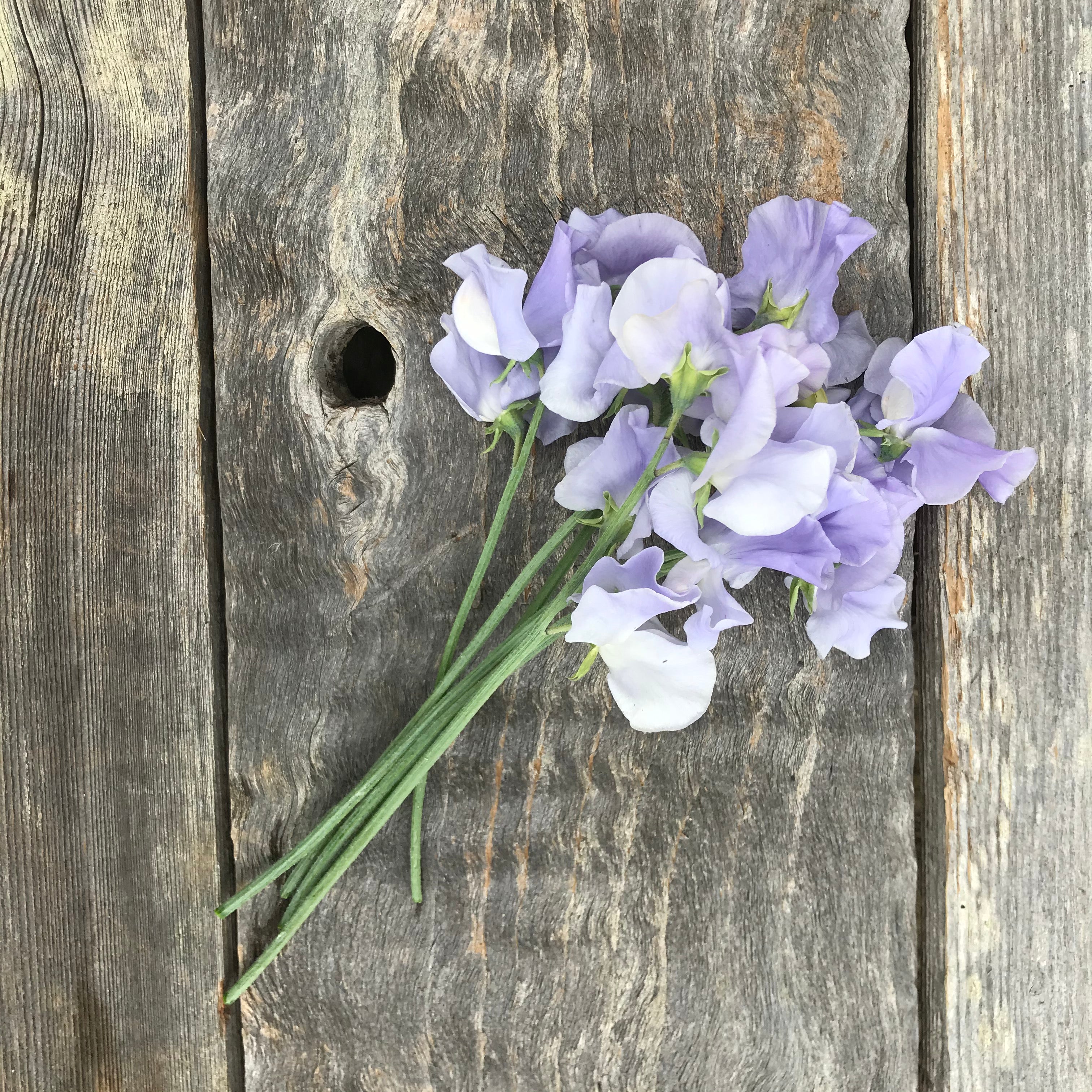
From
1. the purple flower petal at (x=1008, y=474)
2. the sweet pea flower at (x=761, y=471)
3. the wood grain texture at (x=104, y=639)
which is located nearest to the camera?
the sweet pea flower at (x=761, y=471)

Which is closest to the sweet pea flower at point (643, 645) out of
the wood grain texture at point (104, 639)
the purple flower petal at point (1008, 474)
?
the purple flower petal at point (1008, 474)

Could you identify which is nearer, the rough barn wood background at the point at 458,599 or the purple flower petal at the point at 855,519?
the purple flower petal at the point at 855,519

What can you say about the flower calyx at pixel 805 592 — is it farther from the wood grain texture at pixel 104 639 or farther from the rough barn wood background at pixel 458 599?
the wood grain texture at pixel 104 639

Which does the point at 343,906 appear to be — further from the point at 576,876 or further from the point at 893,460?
the point at 893,460

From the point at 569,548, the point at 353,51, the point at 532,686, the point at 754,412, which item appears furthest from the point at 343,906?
the point at 353,51

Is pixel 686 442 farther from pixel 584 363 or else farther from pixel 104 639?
pixel 104 639

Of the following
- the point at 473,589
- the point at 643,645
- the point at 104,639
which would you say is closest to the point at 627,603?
the point at 643,645

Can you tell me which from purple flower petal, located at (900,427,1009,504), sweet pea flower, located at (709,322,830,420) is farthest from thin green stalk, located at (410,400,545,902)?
purple flower petal, located at (900,427,1009,504)
